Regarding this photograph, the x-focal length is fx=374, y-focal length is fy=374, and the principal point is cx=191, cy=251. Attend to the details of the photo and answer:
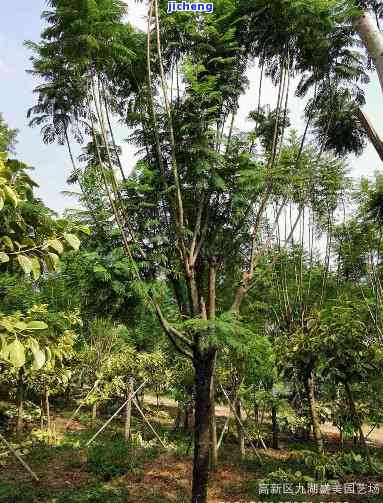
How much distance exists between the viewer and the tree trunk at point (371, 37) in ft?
15.5

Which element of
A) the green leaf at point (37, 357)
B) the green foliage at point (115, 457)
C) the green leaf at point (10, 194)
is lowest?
the green foliage at point (115, 457)

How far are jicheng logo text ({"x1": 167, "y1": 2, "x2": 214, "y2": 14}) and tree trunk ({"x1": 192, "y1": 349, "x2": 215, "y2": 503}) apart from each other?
5.32m

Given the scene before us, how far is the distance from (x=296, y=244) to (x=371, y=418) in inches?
232

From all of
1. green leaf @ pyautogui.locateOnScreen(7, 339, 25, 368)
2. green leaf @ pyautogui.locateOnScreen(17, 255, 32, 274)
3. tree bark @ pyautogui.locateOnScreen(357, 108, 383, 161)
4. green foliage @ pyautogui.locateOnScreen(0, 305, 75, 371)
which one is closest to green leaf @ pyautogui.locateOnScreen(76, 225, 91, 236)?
green leaf @ pyautogui.locateOnScreen(17, 255, 32, 274)

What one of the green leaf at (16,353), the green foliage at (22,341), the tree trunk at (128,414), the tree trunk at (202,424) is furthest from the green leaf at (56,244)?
the tree trunk at (128,414)

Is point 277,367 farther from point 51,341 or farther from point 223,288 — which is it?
point 51,341

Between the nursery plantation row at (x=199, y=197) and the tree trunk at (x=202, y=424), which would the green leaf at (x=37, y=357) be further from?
the tree trunk at (x=202, y=424)

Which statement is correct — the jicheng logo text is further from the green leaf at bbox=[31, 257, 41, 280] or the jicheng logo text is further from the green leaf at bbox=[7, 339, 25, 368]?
the green leaf at bbox=[7, 339, 25, 368]

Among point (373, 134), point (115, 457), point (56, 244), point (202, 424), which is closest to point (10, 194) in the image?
point (56, 244)

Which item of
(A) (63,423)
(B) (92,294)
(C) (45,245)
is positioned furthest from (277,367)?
(A) (63,423)

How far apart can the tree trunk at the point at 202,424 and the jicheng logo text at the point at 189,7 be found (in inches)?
210

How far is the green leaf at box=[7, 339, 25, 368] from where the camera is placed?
4.48 ft

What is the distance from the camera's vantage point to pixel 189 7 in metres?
5.90

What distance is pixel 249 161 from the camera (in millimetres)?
6145
